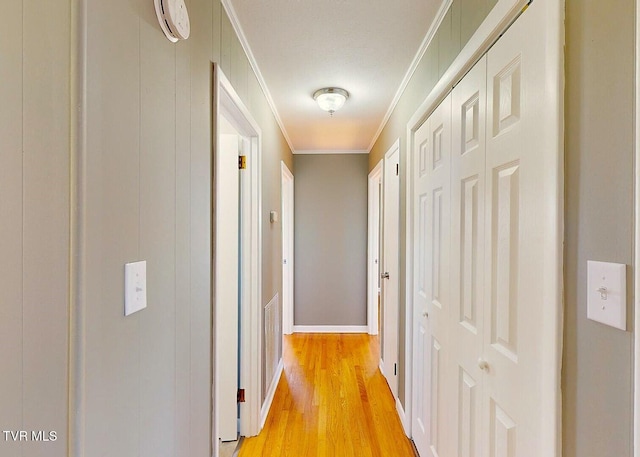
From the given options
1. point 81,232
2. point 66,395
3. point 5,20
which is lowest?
point 66,395

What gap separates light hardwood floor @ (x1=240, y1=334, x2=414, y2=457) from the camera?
6.31 ft

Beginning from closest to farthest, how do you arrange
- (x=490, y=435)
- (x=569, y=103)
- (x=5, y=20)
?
(x=5, y=20) < (x=569, y=103) < (x=490, y=435)

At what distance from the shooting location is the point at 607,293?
587 millimetres

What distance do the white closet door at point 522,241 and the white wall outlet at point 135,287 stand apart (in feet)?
3.24

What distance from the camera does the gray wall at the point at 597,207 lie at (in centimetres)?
56

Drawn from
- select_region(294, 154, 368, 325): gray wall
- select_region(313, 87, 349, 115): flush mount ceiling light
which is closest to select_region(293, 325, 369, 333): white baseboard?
select_region(294, 154, 368, 325): gray wall

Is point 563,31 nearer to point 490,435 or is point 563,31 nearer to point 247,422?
point 490,435

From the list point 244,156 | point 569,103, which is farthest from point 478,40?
point 244,156

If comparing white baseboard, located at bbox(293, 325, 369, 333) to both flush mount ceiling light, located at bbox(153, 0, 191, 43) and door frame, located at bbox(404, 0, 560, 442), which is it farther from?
flush mount ceiling light, located at bbox(153, 0, 191, 43)

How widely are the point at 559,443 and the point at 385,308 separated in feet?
7.41

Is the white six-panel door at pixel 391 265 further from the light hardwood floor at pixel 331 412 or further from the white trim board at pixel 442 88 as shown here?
the white trim board at pixel 442 88

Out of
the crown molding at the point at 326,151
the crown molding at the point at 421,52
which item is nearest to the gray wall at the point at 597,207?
the crown molding at the point at 421,52

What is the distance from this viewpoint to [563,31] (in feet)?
2.26

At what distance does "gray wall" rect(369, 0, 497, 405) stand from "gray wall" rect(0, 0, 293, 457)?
3.46 ft
